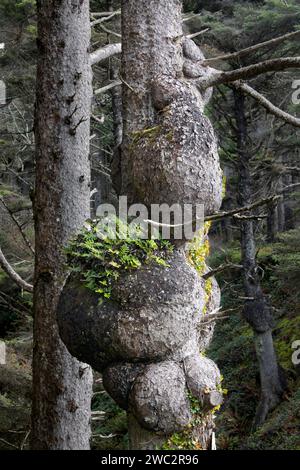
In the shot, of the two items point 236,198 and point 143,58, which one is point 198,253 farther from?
point 236,198

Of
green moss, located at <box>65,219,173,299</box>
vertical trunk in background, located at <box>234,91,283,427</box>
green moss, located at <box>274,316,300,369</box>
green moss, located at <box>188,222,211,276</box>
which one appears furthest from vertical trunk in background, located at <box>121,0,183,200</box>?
green moss, located at <box>274,316,300,369</box>

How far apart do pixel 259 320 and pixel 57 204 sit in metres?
7.24

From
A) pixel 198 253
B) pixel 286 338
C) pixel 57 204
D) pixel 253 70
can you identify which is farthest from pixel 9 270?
pixel 286 338

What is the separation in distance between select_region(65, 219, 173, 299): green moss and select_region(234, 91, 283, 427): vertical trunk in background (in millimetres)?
7231

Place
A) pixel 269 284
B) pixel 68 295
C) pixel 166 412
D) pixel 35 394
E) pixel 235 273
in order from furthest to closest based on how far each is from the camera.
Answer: pixel 235 273
pixel 269 284
pixel 35 394
pixel 68 295
pixel 166 412

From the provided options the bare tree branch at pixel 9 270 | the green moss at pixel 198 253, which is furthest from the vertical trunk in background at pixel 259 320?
the green moss at pixel 198 253

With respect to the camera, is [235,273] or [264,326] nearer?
[264,326]

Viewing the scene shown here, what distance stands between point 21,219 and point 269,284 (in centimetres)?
712

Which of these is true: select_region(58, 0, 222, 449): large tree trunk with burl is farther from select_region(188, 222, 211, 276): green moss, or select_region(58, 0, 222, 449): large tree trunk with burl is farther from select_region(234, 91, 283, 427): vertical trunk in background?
select_region(234, 91, 283, 427): vertical trunk in background

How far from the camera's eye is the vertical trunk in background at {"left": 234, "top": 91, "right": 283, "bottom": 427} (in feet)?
33.7

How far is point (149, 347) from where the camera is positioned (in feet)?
9.78

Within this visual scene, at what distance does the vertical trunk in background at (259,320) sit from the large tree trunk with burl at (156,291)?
696 cm

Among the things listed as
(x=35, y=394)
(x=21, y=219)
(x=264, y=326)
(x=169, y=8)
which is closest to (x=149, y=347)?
(x=35, y=394)

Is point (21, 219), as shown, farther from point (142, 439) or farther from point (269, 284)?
point (142, 439)
